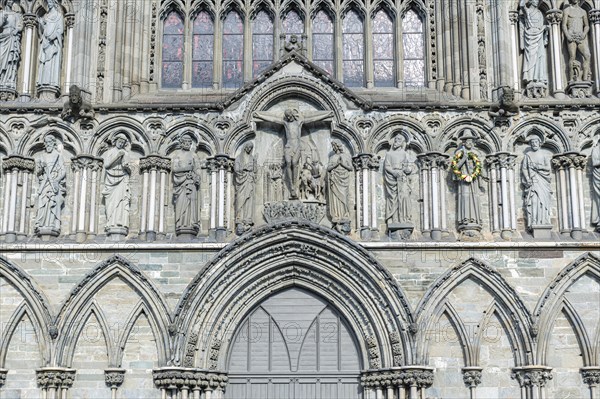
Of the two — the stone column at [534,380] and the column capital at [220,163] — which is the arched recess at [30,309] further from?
the stone column at [534,380]

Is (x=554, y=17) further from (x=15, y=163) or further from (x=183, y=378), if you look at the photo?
(x=15, y=163)

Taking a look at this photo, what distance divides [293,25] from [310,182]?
360 centimetres

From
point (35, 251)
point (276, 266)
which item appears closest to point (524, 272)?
point (276, 266)

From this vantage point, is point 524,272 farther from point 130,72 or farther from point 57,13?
point 57,13

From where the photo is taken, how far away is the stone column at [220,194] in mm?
17344

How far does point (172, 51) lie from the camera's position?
19.2 meters

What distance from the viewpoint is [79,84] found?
59.4 feet

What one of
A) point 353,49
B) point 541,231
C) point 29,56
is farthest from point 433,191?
point 29,56

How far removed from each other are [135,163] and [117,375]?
378cm

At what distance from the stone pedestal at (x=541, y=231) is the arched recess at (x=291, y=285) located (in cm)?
258

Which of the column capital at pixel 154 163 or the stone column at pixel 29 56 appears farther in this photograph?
Answer: the stone column at pixel 29 56

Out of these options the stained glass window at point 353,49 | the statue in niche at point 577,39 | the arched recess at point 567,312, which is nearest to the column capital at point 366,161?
the stained glass window at point 353,49

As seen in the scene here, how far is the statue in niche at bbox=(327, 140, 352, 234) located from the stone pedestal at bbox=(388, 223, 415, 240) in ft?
2.49

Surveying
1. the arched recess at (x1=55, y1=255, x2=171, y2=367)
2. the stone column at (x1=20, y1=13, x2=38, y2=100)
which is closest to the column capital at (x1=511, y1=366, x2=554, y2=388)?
the arched recess at (x1=55, y1=255, x2=171, y2=367)
